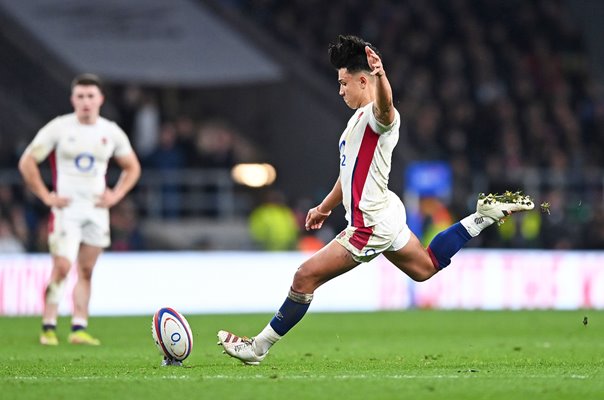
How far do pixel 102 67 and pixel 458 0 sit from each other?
9448 mm

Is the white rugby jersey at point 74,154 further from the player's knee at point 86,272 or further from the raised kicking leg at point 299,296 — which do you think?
the raised kicking leg at point 299,296

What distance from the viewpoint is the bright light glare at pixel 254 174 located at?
24.6m

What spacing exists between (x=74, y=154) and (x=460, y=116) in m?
14.3

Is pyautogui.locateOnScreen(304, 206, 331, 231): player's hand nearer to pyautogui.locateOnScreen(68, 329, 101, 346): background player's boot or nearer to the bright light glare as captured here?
pyautogui.locateOnScreen(68, 329, 101, 346): background player's boot

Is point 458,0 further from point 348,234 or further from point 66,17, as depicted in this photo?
point 348,234

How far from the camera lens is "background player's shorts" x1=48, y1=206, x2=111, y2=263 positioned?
13023 millimetres

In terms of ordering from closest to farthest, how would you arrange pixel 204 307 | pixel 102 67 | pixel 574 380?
1. pixel 574 380
2. pixel 204 307
3. pixel 102 67

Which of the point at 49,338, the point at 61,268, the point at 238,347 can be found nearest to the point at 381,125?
the point at 238,347

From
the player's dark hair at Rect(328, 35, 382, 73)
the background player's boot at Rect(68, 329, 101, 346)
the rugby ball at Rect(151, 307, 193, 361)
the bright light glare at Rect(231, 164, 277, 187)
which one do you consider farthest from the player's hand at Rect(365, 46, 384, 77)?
the bright light glare at Rect(231, 164, 277, 187)

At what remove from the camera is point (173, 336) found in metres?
9.98

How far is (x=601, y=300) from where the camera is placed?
66.6 ft

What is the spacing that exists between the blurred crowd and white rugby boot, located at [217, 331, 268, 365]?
37.3 feet

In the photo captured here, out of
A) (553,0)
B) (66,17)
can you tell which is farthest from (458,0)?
(66,17)

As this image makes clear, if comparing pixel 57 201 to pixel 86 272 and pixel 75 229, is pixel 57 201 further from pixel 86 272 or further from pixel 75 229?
pixel 86 272
